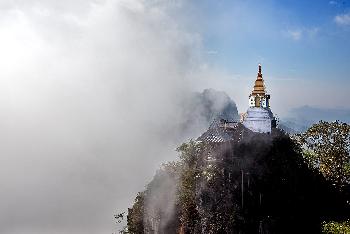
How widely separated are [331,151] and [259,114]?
25.6 feet

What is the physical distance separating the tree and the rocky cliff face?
118 inches

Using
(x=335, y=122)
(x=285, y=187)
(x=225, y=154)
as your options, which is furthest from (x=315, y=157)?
(x=225, y=154)

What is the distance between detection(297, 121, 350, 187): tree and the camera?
138 ft

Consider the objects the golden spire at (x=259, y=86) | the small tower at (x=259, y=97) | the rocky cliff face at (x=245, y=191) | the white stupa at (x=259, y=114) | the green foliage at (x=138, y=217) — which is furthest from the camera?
the golden spire at (x=259, y=86)

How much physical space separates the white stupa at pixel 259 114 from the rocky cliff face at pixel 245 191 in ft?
15.8

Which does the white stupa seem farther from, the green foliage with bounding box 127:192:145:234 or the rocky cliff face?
the green foliage with bounding box 127:192:145:234

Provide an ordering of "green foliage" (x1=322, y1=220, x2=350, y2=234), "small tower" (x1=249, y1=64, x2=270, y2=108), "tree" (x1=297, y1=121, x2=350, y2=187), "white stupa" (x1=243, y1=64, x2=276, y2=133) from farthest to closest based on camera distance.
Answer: "small tower" (x1=249, y1=64, x2=270, y2=108) → "white stupa" (x1=243, y1=64, x2=276, y2=133) → "tree" (x1=297, y1=121, x2=350, y2=187) → "green foliage" (x1=322, y1=220, x2=350, y2=234)

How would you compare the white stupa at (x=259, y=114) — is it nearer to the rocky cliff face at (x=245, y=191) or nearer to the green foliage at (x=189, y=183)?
the rocky cliff face at (x=245, y=191)

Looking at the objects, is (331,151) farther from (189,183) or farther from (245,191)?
(189,183)

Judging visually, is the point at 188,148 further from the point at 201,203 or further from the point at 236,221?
the point at 236,221

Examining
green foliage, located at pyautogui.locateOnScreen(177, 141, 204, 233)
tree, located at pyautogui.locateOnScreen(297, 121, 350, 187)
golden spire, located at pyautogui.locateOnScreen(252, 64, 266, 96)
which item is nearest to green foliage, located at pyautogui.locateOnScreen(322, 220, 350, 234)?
green foliage, located at pyautogui.locateOnScreen(177, 141, 204, 233)

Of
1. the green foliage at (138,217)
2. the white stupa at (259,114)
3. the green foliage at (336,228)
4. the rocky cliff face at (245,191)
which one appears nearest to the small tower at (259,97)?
the white stupa at (259,114)

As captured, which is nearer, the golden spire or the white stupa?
the white stupa

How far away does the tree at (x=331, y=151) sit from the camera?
138ft
